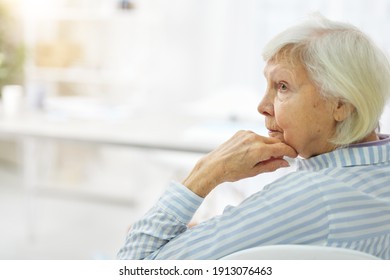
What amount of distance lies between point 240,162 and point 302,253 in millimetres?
270

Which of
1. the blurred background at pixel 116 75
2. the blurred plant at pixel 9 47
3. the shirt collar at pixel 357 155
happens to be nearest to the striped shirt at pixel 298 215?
the shirt collar at pixel 357 155

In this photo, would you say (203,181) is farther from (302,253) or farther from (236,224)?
(302,253)

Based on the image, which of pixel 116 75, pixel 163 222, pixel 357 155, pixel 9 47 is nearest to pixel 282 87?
pixel 357 155

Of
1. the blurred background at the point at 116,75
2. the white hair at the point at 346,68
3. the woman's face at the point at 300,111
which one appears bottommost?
the blurred background at the point at 116,75

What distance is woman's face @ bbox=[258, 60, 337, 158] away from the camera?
101 cm

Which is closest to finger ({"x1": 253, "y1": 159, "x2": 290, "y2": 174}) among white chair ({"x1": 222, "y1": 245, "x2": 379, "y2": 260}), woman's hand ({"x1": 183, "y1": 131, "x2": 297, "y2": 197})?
woman's hand ({"x1": 183, "y1": 131, "x2": 297, "y2": 197})

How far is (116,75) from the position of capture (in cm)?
394

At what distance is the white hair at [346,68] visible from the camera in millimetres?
965

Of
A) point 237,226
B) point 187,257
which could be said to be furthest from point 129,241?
point 237,226

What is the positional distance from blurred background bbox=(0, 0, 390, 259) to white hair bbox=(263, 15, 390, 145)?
6.84 ft

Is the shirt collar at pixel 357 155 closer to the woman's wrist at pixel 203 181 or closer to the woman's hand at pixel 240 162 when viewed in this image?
the woman's hand at pixel 240 162

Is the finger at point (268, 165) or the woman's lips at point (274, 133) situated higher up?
the woman's lips at point (274, 133)

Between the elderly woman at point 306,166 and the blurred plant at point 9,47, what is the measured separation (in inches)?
137
